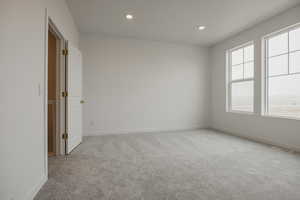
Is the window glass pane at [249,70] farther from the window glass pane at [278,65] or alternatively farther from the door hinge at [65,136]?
the door hinge at [65,136]

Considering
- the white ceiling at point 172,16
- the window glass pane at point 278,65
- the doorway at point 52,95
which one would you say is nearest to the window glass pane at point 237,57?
the white ceiling at point 172,16

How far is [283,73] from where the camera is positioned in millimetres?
3518

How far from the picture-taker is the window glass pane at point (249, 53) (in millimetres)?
4191

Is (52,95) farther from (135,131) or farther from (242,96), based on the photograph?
(242,96)

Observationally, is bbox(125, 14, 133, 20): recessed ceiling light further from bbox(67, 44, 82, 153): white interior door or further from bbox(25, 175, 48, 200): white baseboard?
bbox(25, 175, 48, 200): white baseboard

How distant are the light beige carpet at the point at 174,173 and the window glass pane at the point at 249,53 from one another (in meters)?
2.18

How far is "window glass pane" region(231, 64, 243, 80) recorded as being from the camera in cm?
456

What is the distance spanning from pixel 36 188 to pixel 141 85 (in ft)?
11.8

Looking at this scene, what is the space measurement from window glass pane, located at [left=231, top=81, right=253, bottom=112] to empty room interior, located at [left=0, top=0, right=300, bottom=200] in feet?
0.10

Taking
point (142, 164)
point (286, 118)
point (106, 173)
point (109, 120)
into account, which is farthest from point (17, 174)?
point (286, 118)

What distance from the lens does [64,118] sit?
9.89 ft

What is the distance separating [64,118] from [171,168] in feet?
6.87

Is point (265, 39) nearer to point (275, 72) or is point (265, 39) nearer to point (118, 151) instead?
point (275, 72)

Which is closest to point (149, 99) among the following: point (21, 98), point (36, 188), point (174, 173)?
point (174, 173)
